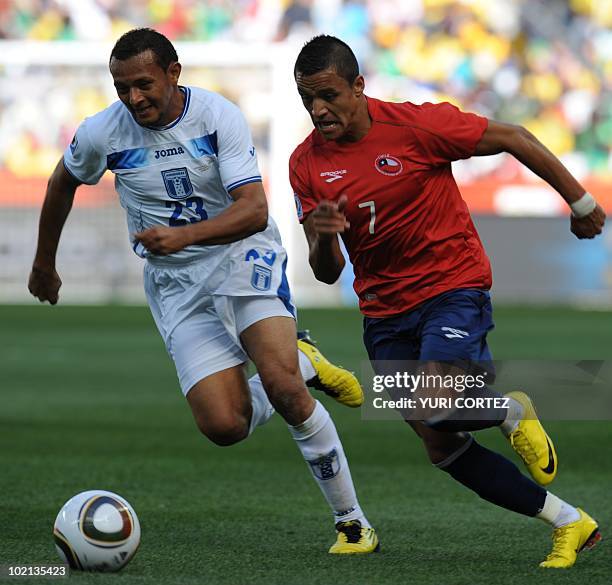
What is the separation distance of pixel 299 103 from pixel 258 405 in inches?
559

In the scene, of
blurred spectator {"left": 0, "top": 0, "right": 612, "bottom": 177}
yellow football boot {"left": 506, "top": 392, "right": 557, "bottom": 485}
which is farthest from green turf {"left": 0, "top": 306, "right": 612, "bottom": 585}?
blurred spectator {"left": 0, "top": 0, "right": 612, "bottom": 177}

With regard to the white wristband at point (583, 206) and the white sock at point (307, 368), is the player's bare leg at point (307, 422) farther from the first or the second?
the white wristband at point (583, 206)

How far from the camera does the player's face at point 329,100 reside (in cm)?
487

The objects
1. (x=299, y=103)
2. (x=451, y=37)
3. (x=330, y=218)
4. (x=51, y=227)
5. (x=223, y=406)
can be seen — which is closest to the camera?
(x=330, y=218)

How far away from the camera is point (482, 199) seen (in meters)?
20.8

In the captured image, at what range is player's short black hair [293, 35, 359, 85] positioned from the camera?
487 centimetres

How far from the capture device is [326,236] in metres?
4.73

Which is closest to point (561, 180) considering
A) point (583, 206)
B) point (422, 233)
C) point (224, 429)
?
point (583, 206)

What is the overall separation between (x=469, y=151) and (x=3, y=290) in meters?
15.3

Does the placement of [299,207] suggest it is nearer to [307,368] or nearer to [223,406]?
[223,406]

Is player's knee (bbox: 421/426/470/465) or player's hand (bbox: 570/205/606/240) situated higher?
player's hand (bbox: 570/205/606/240)

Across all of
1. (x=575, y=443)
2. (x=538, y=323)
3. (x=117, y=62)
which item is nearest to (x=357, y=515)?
(x=117, y=62)

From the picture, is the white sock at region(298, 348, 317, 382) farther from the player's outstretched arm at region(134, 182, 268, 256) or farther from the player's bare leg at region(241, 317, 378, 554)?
the player's outstretched arm at region(134, 182, 268, 256)

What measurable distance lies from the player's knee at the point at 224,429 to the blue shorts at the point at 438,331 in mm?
608
